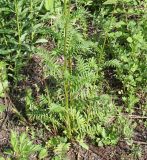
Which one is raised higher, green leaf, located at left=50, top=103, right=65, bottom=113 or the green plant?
green leaf, located at left=50, top=103, right=65, bottom=113

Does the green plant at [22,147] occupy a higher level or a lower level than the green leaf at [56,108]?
lower

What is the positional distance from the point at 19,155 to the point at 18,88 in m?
0.68

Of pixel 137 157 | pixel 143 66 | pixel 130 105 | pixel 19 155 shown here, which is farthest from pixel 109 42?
pixel 19 155

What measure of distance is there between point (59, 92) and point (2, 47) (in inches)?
24.7

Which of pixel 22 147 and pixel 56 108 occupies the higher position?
pixel 56 108

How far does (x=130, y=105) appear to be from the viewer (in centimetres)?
270

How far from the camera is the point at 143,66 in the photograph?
2.88 metres

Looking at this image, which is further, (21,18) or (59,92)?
(21,18)

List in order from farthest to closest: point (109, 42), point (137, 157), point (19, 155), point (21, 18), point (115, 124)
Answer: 1. point (109, 42)
2. point (21, 18)
3. point (115, 124)
4. point (137, 157)
5. point (19, 155)

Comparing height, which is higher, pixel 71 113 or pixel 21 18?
pixel 21 18

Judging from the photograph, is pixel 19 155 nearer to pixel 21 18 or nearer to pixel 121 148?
pixel 121 148

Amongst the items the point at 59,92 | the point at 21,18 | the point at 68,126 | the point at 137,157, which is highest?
the point at 21,18

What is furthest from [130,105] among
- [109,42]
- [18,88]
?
[18,88]

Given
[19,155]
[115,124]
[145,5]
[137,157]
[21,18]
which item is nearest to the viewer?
[19,155]
